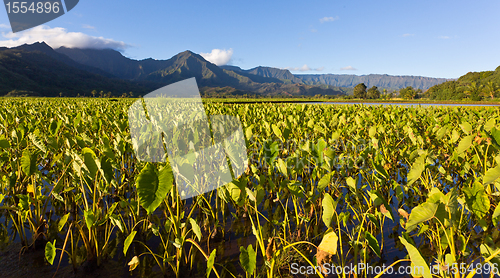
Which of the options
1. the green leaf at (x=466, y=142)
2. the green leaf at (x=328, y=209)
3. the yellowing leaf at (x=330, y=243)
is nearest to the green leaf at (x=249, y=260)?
the yellowing leaf at (x=330, y=243)

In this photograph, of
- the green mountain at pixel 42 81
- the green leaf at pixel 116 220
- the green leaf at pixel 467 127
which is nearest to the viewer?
the green leaf at pixel 116 220

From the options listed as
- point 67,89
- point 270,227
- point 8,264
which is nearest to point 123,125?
point 8,264

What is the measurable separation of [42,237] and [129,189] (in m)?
1.18

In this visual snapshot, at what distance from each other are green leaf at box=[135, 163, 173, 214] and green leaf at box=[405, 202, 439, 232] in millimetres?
1365

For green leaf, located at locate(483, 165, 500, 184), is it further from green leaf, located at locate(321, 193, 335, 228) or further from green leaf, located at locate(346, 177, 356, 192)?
green leaf, located at locate(321, 193, 335, 228)

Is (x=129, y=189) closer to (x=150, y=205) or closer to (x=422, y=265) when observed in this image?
(x=150, y=205)

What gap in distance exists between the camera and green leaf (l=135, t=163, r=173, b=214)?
57.9 inches

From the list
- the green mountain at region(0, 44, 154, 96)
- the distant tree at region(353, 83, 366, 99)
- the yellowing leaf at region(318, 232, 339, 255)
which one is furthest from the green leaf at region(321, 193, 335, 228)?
the green mountain at region(0, 44, 154, 96)

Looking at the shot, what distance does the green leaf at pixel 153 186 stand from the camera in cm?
147

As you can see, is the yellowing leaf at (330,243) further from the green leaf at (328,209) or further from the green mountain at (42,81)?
the green mountain at (42,81)

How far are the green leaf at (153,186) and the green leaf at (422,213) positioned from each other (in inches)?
53.7

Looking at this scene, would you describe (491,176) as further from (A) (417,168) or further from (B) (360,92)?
(B) (360,92)

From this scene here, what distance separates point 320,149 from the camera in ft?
8.00

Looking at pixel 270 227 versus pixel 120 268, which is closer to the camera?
pixel 120 268
